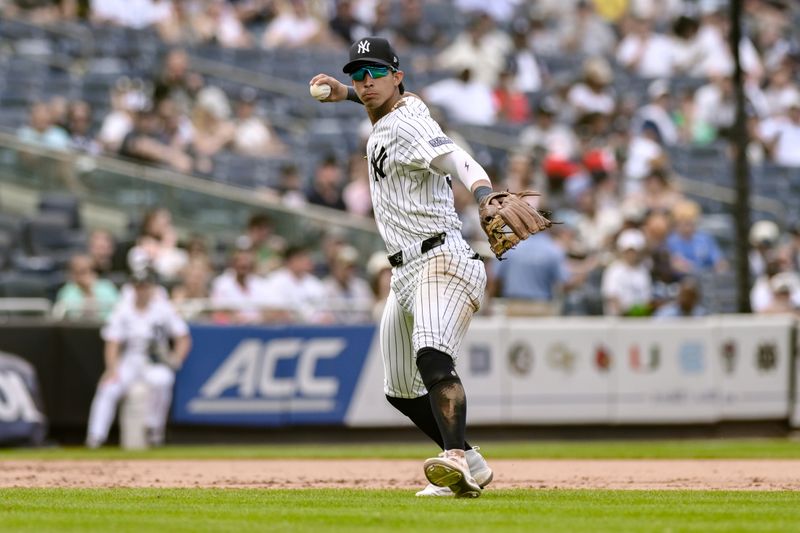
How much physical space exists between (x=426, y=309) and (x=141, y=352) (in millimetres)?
7287

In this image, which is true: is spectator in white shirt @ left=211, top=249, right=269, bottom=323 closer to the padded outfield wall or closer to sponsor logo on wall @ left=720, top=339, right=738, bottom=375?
the padded outfield wall

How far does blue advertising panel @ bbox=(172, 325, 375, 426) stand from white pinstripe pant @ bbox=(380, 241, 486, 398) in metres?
6.81

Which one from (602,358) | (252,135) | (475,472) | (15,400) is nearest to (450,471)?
(475,472)

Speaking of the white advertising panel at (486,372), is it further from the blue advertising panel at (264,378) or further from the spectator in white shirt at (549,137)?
the spectator in white shirt at (549,137)

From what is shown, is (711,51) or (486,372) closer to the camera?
(486,372)

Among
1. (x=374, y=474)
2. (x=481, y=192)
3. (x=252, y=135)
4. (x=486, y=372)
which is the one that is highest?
(x=252, y=135)

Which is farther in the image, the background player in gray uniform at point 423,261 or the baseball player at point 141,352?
the baseball player at point 141,352

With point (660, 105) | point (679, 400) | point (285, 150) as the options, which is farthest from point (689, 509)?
point (660, 105)

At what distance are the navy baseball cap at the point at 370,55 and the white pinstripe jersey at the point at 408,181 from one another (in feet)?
0.83

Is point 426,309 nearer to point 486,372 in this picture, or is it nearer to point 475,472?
point 475,472

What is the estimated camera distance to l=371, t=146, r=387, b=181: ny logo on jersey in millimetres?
7738

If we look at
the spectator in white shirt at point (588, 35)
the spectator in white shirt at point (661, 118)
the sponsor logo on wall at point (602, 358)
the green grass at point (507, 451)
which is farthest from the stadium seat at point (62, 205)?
the spectator in white shirt at point (588, 35)

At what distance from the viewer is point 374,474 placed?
33.7 ft

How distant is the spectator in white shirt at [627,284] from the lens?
15539 millimetres
